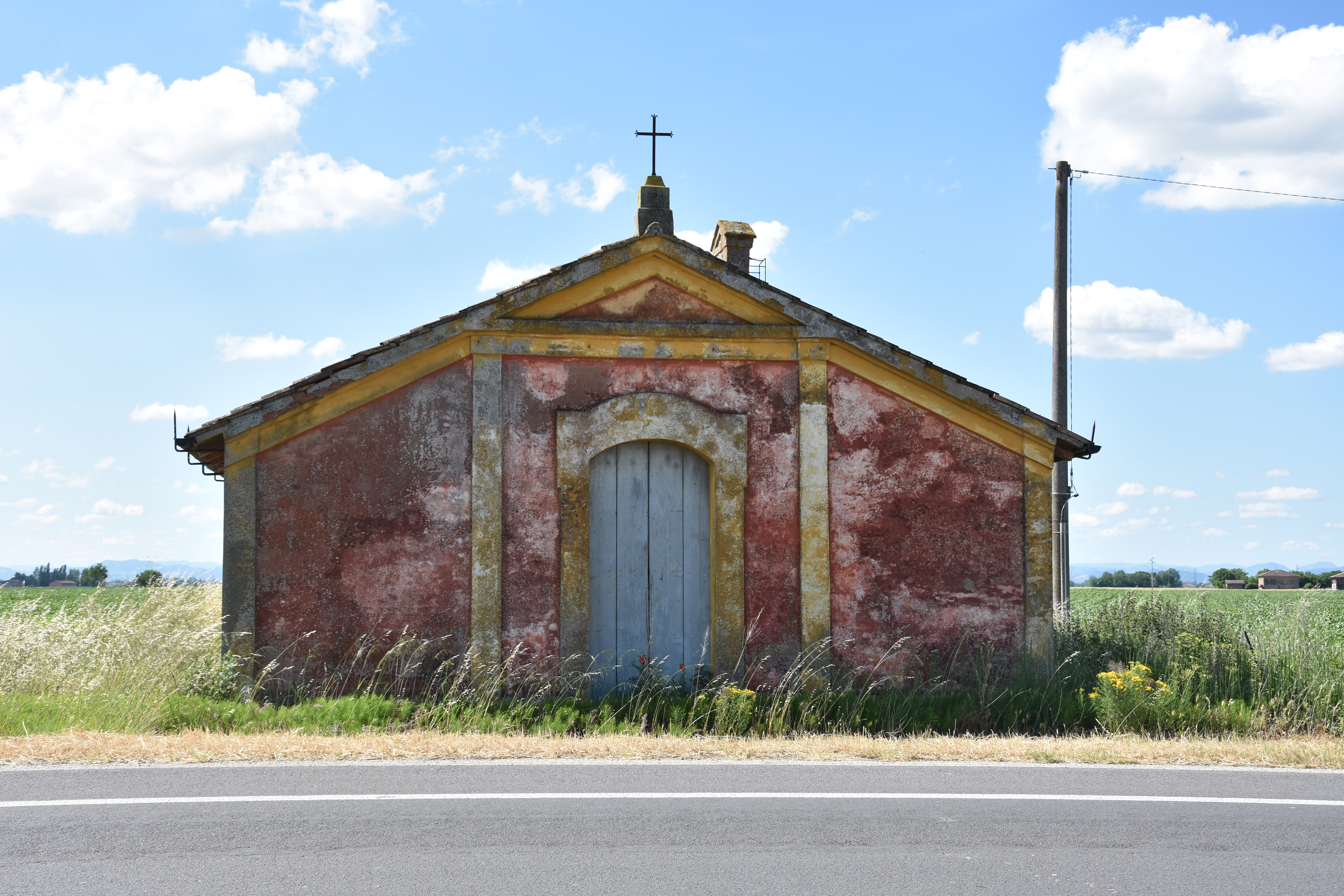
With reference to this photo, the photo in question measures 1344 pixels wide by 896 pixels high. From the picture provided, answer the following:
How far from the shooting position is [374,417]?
9438 mm

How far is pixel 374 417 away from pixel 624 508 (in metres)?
2.68

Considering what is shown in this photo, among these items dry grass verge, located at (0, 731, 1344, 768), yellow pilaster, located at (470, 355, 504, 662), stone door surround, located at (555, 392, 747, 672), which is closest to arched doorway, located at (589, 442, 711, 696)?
stone door surround, located at (555, 392, 747, 672)

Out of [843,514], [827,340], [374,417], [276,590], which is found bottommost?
[276,590]

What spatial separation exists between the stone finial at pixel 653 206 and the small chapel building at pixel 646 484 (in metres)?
2.18

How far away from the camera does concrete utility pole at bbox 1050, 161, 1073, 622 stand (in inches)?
525

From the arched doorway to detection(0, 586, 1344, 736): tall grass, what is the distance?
0.26 metres

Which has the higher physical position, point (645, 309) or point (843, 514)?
point (645, 309)

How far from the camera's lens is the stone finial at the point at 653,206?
39.8 feet

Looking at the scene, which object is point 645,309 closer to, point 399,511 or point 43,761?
point 399,511

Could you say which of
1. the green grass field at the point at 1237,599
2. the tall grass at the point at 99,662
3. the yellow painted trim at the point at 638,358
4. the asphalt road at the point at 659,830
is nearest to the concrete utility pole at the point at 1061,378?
the green grass field at the point at 1237,599

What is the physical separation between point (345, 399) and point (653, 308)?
3.23m

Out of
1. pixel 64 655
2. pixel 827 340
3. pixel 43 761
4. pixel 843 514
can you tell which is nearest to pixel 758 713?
pixel 843 514

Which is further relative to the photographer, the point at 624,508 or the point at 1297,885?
the point at 624,508

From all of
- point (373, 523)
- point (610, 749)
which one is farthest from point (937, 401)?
point (373, 523)
